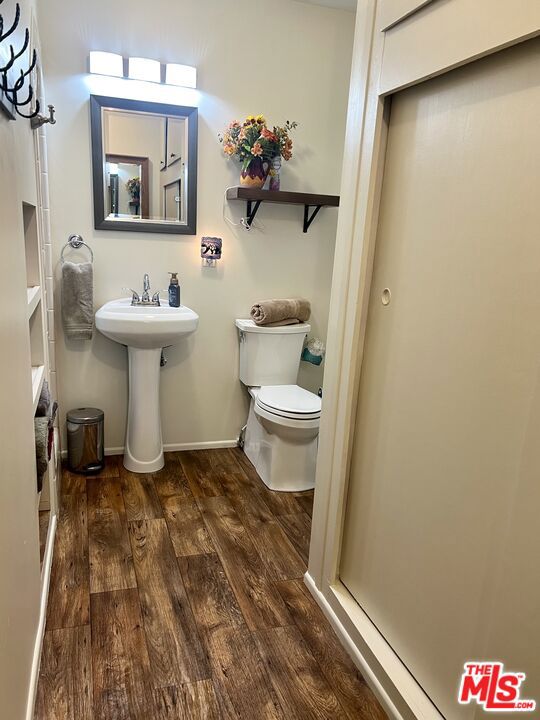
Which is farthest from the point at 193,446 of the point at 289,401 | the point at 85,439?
the point at 289,401

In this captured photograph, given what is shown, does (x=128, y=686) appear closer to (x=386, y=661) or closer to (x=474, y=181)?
(x=386, y=661)

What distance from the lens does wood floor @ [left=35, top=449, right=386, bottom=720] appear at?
4.95 ft

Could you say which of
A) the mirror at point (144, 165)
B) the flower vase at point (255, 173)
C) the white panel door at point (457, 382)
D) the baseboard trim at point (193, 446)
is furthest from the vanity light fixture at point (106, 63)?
the baseboard trim at point (193, 446)

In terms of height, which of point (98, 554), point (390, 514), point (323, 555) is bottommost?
point (98, 554)

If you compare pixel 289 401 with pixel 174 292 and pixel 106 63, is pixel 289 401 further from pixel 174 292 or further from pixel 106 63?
pixel 106 63

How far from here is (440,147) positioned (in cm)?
135

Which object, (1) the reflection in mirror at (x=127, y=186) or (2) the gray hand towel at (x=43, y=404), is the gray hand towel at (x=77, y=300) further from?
(2) the gray hand towel at (x=43, y=404)

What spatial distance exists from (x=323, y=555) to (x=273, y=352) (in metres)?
1.34

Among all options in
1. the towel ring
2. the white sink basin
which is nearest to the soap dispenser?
the white sink basin

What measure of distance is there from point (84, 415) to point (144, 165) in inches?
53.9

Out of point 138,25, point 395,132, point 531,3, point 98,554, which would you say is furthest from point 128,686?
point 138,25

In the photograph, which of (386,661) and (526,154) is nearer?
(526,154)

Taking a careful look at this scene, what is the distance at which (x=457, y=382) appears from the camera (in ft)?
4.28

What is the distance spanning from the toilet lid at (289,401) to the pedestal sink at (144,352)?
0.54 m
